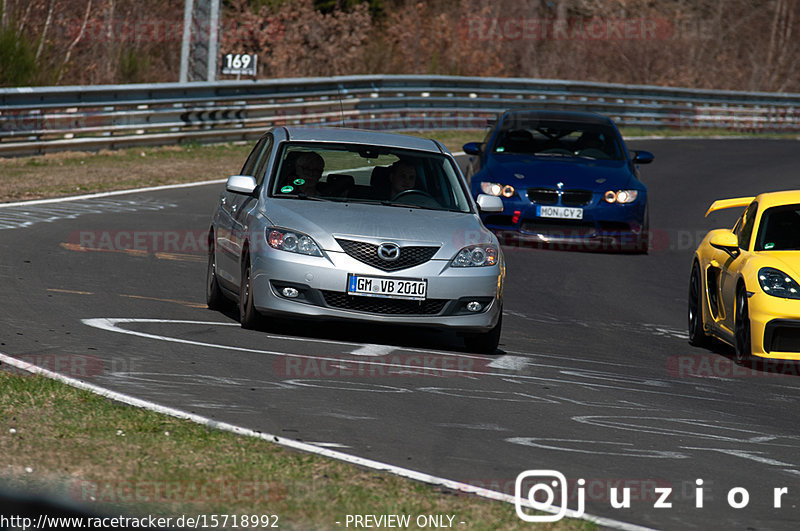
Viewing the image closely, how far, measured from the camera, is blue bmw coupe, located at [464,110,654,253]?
15758 mm

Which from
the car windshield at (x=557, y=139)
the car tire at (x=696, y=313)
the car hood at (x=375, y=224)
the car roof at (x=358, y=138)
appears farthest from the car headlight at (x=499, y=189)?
the car hood at (x=375, y=224)

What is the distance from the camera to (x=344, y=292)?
908 cm

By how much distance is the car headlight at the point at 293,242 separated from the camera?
9.14m

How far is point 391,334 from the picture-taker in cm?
1020

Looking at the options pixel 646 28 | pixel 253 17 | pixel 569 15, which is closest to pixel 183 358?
pixel 253 17

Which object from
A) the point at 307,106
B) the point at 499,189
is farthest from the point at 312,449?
the point at 307,106

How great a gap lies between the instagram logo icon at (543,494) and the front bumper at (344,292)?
3.49 m

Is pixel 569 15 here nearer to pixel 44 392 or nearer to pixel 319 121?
pixel 319 121

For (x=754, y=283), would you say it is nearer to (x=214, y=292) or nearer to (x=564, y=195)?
(x=214, y=292)

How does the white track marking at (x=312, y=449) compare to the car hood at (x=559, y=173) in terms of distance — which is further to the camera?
the car hood at (x=559, y=173)

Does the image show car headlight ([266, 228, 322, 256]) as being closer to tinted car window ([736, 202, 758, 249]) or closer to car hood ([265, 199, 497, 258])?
car hood ([265, 199, 497, 258])

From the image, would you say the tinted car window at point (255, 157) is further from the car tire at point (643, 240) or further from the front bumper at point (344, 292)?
the car tire at point (643, 240)

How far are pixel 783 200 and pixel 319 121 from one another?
17.2 meters

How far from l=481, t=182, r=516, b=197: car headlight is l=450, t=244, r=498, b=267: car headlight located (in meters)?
6.23
